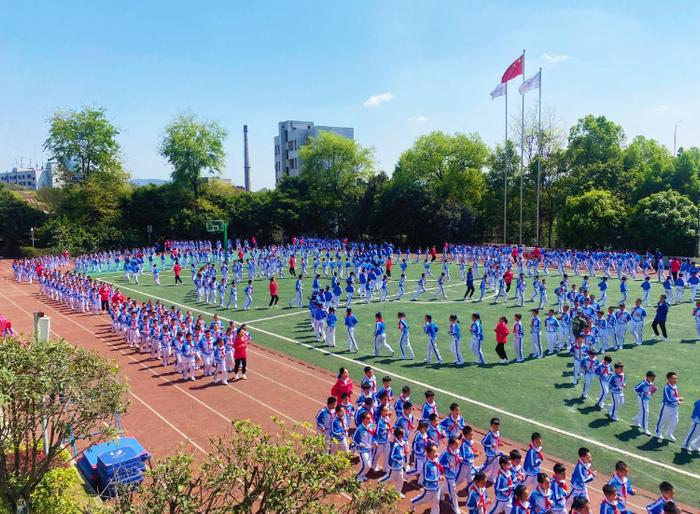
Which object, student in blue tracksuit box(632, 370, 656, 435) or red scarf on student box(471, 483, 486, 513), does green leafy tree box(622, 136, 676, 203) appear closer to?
student in blue tracksuit box(632, 370, 656, 435)

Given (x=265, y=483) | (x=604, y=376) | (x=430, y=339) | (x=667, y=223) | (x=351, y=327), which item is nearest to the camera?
(x=265, y=483)

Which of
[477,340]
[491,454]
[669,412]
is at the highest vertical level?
[477,340]

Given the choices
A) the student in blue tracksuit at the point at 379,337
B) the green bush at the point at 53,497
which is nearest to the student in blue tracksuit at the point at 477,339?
the student in blue tracksuit at the point at 379,337

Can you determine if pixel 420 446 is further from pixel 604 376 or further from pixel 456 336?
pixel 456 336

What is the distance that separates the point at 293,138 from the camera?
3214 inches

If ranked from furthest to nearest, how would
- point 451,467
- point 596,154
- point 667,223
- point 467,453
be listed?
1. point 596,154
2. point 667,223
3. point 467,453
4. point 451,467

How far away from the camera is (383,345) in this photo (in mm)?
16703

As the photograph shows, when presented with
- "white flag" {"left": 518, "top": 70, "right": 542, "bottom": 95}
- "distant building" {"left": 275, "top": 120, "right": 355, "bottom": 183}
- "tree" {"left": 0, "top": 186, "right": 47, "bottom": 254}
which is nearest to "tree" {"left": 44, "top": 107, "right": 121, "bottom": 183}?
"tree" {"left": 0, "top": 186, "right": 47, "bottom": 254}

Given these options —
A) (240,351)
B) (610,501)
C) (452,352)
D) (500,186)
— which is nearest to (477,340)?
(452,352)

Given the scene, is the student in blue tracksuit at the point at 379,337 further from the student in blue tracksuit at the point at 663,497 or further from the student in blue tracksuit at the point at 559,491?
the student in blue tracksuit at the point at 663,497

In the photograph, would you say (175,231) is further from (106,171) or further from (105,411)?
(105,411)

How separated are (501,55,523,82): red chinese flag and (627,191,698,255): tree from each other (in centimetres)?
1375

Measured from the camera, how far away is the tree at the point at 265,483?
14.8 feet

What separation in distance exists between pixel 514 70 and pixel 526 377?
31.2m
